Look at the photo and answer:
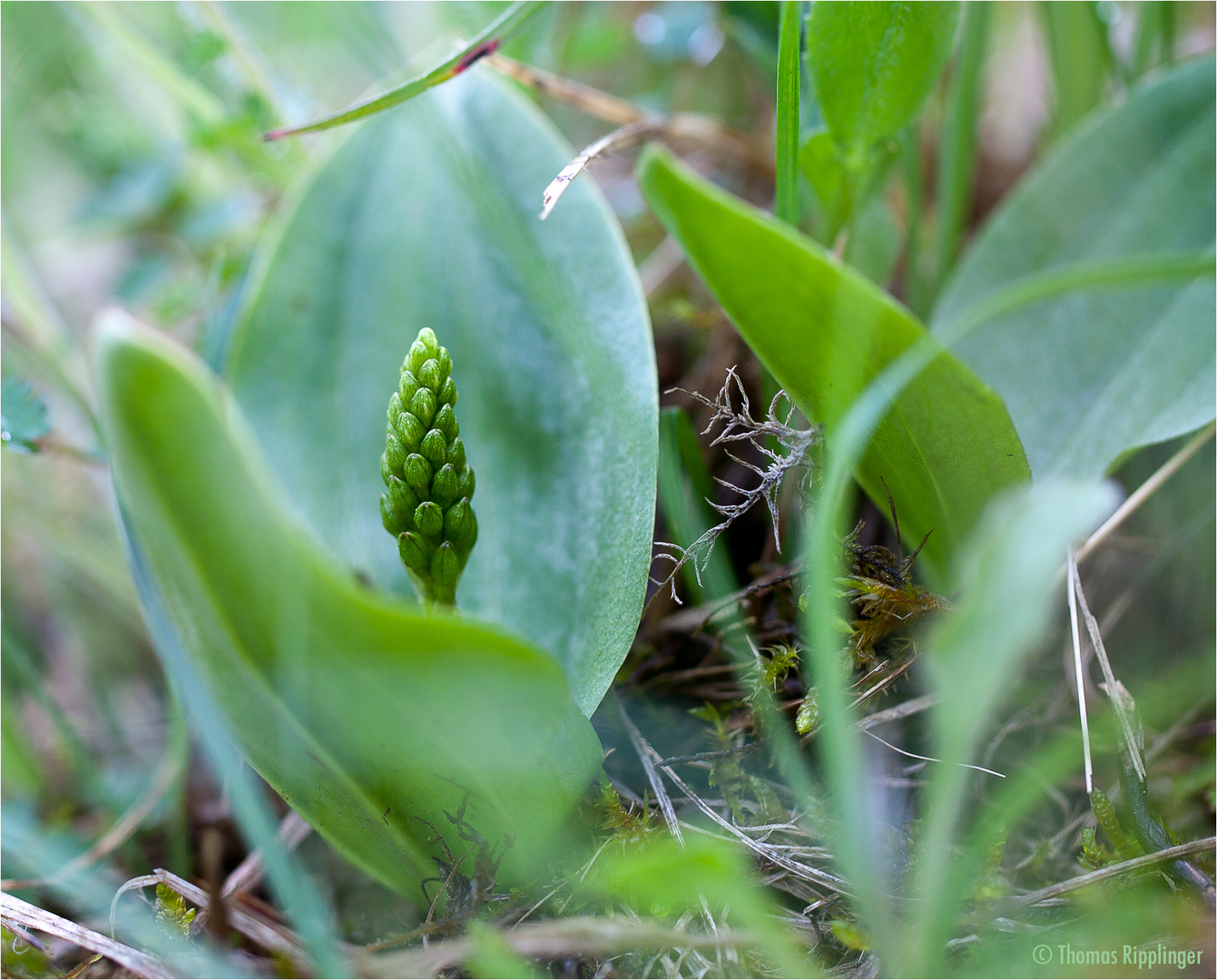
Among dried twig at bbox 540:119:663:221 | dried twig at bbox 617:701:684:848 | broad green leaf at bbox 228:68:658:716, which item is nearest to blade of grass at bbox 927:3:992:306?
dried twig at bbox 540:119:663:221

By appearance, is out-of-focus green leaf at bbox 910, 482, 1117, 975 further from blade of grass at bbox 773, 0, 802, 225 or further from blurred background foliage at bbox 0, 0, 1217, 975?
blade of grass at bbox 773, 0, 802, 225

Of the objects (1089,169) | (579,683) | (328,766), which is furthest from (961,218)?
(328,766)

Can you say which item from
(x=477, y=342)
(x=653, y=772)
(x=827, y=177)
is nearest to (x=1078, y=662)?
(x=653, y=772)

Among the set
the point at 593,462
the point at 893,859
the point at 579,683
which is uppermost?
the point at 593,462

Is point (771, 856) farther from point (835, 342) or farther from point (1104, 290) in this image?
point (1104, 290)

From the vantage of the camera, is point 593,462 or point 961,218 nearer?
point 593,462

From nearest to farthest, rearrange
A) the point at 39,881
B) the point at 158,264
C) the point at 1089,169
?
1. the point at 39,881
2. the point at 1089,169
3. the point at 158,264

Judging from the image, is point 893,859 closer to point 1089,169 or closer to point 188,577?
point 188,577
